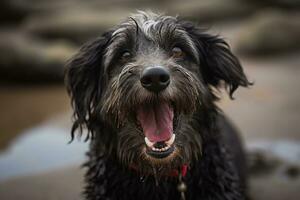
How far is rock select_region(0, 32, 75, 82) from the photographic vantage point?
9852 millimetres

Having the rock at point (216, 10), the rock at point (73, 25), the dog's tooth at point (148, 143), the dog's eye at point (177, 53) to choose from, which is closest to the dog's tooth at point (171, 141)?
the dog's tooth at point (148, 143)

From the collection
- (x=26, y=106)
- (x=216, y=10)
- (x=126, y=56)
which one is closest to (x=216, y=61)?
(x=126, y=56)

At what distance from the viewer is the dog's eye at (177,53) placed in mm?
4575

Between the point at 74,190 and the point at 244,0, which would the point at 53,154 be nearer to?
the point at 74,190

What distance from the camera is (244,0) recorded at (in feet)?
47.0

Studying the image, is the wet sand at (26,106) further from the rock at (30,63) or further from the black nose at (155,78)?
the black nose at (155,78)

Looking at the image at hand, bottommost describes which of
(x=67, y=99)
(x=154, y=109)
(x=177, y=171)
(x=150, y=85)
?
(x=67, y=99)

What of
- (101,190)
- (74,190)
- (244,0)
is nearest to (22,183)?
(74,190)

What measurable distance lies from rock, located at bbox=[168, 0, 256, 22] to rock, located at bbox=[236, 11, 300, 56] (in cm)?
294

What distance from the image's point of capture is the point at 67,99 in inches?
352

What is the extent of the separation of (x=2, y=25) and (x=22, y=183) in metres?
7.59

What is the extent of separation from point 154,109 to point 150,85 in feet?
0.93

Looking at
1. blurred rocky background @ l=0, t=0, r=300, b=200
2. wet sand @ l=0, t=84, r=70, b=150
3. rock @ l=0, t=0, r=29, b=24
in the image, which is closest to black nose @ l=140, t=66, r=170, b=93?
blurred rocky background @ l=0, t=0, r=300, b=200

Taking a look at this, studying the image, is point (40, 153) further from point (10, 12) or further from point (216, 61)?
point (10, 12)
